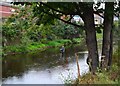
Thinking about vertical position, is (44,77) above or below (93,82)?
below

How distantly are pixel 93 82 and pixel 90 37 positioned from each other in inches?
129

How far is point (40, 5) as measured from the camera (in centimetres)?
1079

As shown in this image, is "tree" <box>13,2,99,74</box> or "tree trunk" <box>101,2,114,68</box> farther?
"tree trunk" <box>101,2,114,68</box>

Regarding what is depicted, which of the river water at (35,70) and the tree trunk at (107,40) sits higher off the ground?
the tree trunk at (107,40)

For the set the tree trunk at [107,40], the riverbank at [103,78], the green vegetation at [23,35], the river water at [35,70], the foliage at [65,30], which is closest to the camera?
the riverbank at [103,78]

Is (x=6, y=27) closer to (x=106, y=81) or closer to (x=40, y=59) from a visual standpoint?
(x=40, y=59)

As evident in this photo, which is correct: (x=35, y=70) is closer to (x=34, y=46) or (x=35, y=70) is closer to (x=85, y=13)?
(x=85, y=13)

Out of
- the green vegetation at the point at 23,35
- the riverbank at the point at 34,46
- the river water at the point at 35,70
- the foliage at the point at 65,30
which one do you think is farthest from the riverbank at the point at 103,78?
the foliage at the point at 65,30

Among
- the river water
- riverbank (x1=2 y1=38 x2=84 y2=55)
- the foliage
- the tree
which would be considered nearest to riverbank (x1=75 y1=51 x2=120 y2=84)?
the tree

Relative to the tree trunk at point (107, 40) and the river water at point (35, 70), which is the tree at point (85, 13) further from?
the river water at point (35, 70)

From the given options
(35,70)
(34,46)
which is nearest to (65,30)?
(34,46)

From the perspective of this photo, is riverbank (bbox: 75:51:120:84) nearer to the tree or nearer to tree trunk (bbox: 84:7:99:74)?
the tree

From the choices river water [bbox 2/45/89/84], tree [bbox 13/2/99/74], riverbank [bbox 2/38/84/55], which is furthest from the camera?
riverbank [bbox 2/38/84/55]

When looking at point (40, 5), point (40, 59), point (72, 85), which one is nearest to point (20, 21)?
point (40, 59)
